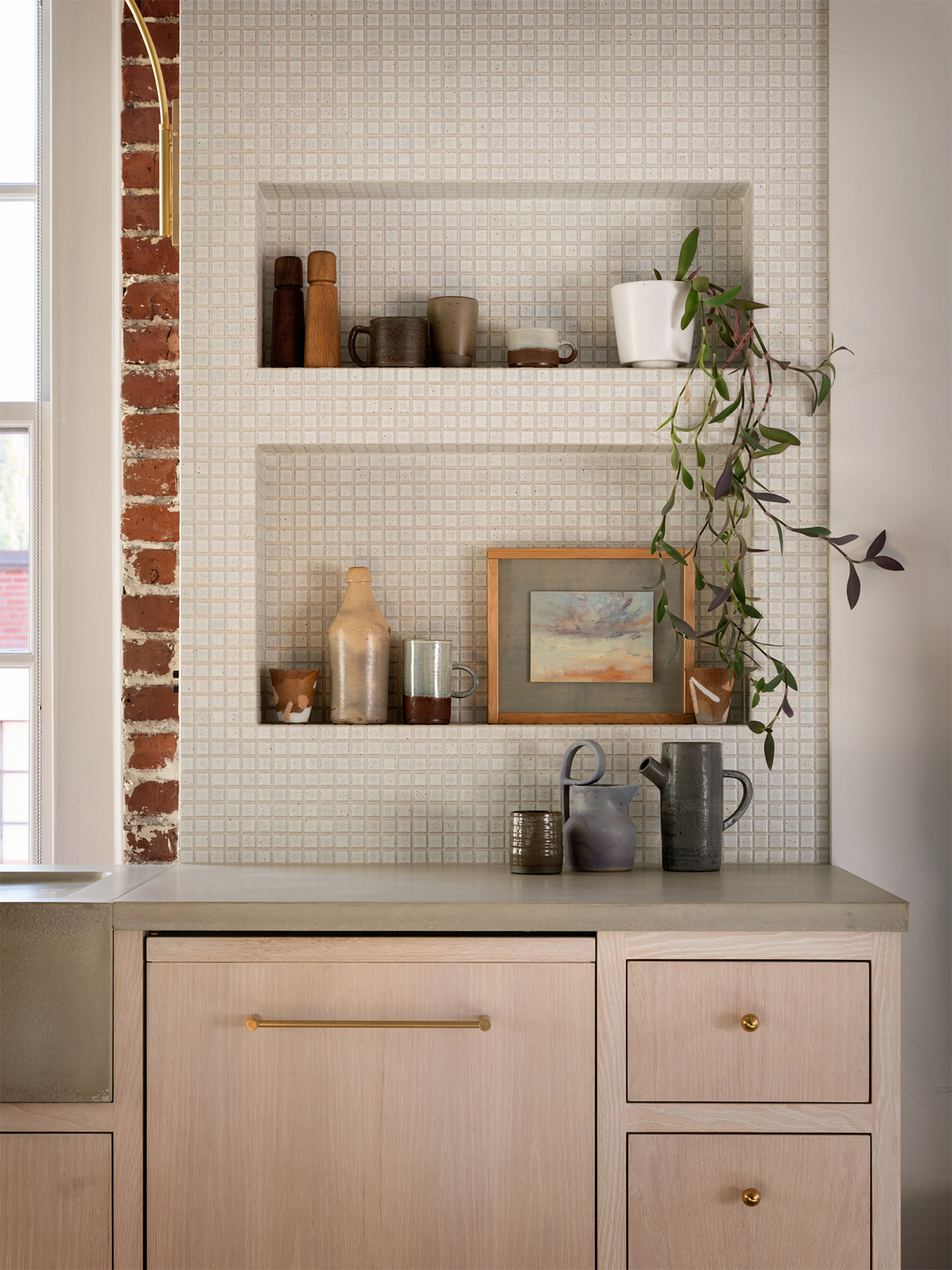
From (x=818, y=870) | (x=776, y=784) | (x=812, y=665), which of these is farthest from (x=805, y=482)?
(x=818, y=870)

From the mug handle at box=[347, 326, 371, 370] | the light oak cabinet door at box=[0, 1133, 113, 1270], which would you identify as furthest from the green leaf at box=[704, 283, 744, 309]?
the light oak cabinet door at box=[0, 1133, 113, 1270]

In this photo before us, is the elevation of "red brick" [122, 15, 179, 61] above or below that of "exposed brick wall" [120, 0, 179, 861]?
above

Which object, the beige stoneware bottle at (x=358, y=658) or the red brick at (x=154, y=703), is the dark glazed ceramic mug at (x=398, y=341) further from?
the red brick at (x=154, y=703)

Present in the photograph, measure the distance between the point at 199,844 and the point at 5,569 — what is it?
0.72 m

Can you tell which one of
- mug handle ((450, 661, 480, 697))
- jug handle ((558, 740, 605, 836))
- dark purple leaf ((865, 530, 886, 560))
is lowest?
jug handle ((558, 740, 605, 836))

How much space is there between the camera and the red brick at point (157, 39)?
2.10 meters

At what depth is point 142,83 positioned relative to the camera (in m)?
2.11

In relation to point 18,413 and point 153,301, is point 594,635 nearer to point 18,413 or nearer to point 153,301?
point 153,301

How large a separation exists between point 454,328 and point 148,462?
671 millimetres

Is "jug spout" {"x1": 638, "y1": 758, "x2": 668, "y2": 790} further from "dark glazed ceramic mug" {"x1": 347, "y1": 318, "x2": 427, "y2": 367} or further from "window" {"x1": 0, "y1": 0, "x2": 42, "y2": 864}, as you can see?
"window" {"x1": 0, "y1": 0, "x2": 42, "y2": 864}

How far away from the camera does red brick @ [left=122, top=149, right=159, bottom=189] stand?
2.10m

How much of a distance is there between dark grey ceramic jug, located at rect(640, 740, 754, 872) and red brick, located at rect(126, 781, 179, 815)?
0.95 m

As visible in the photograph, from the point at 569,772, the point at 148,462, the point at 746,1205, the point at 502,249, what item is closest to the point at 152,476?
the point at 148,462

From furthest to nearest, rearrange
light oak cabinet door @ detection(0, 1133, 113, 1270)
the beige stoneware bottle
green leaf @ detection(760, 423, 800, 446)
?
the beige stoneware bottle
green leaf @ detection(760, 423, 800, 446)
light oak cabinet door @ detection(0, 1133, 113, 1270)
